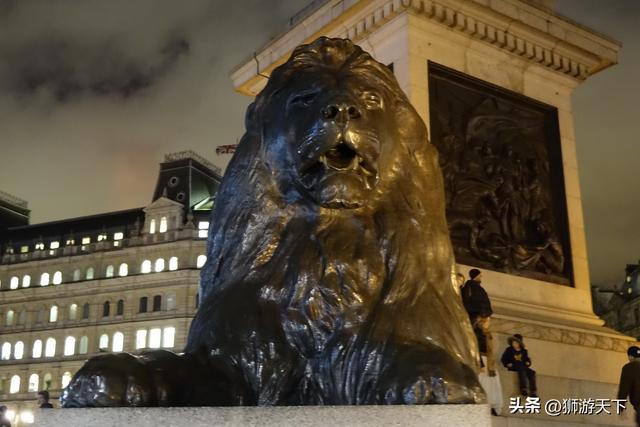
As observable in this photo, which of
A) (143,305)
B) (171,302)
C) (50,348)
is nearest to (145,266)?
(143,305)

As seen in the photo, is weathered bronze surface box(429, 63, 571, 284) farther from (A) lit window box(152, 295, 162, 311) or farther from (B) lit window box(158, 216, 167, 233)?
(B) lit window box(158, 216, 167, 233)

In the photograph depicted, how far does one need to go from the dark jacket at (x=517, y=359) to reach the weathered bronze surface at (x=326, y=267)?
428 centimetres

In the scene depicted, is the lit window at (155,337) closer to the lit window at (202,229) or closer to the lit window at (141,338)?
the lit window at (141,338)

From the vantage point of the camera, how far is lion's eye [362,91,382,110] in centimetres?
310

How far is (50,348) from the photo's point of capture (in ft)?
195

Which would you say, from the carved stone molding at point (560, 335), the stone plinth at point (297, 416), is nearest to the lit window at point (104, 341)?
the carved stone molding at point (560, 335)

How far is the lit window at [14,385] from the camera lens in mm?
59781

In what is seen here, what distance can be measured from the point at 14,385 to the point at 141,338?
41.6 ft

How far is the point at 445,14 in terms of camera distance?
8.60 m

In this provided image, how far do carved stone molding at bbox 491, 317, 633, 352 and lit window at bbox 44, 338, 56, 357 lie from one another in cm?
5599

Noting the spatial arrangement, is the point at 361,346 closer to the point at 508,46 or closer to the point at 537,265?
the point at 537,265

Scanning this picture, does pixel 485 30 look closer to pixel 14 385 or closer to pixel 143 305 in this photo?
pixel 143 305

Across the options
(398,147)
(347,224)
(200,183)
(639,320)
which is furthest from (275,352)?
(200,183)

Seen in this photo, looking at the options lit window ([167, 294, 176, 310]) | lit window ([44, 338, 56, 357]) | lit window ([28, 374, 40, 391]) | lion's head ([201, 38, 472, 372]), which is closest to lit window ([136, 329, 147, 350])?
lit window ([167, 294, 176, 310])
